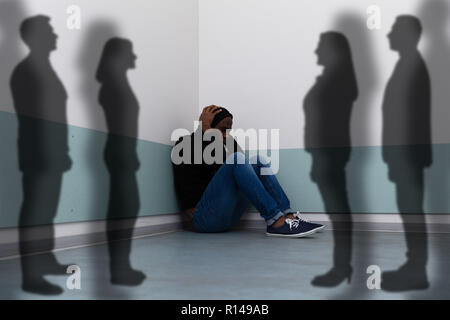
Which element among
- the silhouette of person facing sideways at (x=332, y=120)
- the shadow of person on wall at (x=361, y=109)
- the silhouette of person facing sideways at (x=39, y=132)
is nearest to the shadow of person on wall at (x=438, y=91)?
the shadow of person on wall at (x=361, y=109)

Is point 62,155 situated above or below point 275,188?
above

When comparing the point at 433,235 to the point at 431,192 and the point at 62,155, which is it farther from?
the point at 62,155

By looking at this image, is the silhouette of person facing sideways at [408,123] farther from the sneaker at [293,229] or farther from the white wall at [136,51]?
the white wall at [136,51]

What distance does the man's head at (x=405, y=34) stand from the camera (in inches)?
91.9

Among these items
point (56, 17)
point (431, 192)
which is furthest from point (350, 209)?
point (56, 17)

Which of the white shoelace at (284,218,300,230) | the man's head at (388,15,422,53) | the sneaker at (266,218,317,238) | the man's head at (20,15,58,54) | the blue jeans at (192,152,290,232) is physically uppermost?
the man's head at (388,15,422,53)

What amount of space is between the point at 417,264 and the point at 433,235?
3.14 feet

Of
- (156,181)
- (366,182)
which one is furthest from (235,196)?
(366,182)

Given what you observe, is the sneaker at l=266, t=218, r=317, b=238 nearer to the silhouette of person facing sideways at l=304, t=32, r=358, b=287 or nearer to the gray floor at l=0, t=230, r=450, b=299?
the gray floor at l=0, t=230, r=450, b=299

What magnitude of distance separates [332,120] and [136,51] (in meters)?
1.25

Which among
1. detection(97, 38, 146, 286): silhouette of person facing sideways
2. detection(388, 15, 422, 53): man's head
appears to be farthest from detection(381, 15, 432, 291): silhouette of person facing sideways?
detection(97, 38, 146, 286): silhouette of person facing sideways

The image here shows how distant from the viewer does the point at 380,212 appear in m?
2.32

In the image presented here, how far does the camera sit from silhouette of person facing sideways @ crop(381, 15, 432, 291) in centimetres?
225
